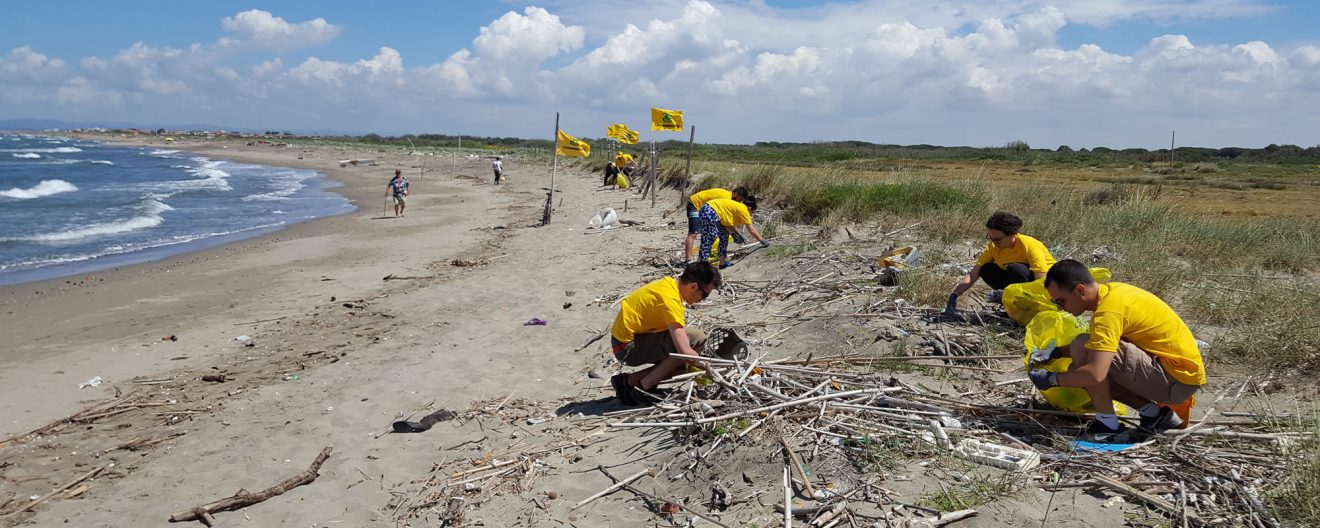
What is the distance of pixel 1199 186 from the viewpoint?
25047 mm

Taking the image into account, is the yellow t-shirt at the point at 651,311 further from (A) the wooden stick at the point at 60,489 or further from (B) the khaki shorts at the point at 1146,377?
(A) the wooden stick at the point at 60,489

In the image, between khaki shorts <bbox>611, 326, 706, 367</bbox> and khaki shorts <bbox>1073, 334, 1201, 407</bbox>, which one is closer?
khaki shorts <bbox>1073, 334, 1201, 407</bbox>

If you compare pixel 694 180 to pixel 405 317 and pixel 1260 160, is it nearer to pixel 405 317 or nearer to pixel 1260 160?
pixel 405 317

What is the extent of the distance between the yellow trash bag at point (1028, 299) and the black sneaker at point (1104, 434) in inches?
83.9

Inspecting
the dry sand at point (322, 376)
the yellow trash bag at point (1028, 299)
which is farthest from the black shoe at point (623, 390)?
the yellow trash bag at point (1028, 299)

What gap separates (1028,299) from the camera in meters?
6.62

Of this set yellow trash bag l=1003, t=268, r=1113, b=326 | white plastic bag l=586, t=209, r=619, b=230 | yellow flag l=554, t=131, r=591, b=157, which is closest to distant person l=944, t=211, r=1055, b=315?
yellow trash bag l=1003, t=268, r=1113, b=326

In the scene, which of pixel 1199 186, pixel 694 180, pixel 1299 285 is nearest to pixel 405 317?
pixel 1299 285

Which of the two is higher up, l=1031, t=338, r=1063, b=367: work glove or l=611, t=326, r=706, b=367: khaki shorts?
l=1031, t=338, r=1063, b=367: work glove

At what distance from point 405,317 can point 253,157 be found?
6023 cm

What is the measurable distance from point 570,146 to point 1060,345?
1486 cm

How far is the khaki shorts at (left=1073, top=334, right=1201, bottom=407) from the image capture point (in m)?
4.28

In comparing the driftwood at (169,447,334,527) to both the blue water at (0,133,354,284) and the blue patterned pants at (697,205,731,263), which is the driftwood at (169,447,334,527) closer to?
the blue patterned pants at (697,205,731,263)

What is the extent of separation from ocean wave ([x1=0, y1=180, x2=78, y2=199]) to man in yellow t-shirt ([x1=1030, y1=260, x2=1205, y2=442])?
113 feet
